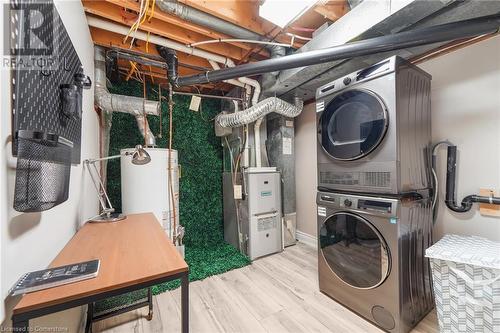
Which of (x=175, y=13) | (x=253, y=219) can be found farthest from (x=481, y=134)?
(x=175, y=13)

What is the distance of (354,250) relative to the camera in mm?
1608

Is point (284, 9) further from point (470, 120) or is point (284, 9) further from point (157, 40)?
point (470, 120)

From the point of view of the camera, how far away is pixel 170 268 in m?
0.76

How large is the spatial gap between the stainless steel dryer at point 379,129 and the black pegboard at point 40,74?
1.72 m

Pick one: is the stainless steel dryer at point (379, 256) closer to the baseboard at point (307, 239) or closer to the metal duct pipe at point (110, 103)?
the baseboard at point (307, 239)

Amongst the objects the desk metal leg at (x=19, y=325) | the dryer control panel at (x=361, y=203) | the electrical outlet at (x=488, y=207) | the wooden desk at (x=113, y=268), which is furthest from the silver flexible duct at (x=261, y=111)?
the desk metal leg at (x=19, y=325)

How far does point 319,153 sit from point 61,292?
1.76m

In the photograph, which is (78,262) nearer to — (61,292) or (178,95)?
(61,292)

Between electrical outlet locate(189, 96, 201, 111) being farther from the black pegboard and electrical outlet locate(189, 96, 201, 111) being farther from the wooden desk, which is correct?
the wooden desk

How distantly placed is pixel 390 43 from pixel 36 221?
2.09 meters

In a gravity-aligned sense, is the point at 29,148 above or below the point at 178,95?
below

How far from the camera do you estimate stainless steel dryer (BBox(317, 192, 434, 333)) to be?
53.0 inches

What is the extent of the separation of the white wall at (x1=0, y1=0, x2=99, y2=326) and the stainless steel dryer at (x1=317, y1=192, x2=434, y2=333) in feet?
5.72

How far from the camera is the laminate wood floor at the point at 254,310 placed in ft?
4.88
